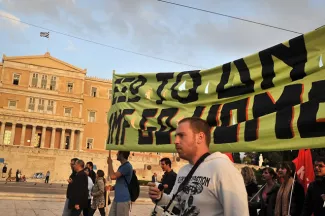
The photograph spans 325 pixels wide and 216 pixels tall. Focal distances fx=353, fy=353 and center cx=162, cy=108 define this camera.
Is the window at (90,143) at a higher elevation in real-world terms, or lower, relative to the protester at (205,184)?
higher

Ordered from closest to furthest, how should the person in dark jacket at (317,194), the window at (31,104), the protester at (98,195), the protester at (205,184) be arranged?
the protester at (205,184)
the person in dark jacket at (317,194)
the protester at (98,195)
the window at (31,104)

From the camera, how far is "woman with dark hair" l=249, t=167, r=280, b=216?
518 centimetres

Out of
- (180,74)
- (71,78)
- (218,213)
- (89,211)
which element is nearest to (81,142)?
(71,78)

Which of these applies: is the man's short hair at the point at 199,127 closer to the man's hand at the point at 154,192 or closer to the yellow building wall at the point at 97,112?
the man's hand at the point at 154,192

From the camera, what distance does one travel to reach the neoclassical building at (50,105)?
1972 inches

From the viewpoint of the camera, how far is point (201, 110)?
487 cm

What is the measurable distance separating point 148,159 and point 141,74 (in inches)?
1774

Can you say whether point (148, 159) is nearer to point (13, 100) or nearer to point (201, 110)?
point (13, 100)

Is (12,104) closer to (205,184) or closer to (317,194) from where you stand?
(317,194)

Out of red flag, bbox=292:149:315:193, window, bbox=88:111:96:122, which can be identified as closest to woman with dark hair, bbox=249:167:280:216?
red flag, bbox=292:149:315:193

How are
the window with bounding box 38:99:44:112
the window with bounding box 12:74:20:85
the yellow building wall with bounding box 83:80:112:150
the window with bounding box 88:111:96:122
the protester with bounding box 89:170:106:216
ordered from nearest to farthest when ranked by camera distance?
the protester with bounding box 89:170:106:216 → the window with bounding box 12:74:20:85 → the window with bounding box 38:99:44:112 → the yellow building wall with bounding box 83:80:112:150 → the window with bounding box 88:111:96:122

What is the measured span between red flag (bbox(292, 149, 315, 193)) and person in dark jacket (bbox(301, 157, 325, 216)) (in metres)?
1.73

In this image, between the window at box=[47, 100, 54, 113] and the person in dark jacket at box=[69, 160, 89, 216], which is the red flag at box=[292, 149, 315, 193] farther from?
the window at box=[47, 100, 54, 113]

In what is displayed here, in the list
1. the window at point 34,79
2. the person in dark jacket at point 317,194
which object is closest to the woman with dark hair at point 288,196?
the person in dark jacket at point 317,194
